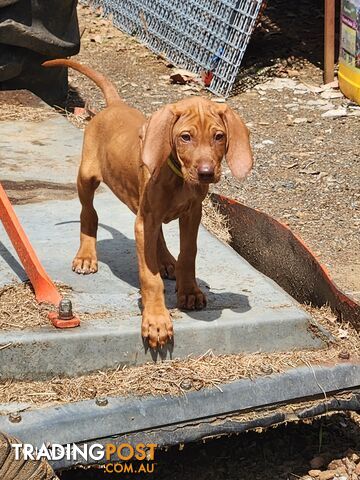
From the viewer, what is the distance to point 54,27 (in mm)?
6211

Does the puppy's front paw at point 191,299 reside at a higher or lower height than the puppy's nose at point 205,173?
lower

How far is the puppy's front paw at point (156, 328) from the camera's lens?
10.5ft

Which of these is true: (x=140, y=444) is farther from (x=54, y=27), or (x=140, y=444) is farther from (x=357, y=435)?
(x=54, y=27)

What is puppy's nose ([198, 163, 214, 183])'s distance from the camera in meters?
2.98

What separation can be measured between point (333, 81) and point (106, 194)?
394 cm

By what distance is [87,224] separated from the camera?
152 inches

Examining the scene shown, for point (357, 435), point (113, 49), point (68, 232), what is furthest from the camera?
point (113, 49)

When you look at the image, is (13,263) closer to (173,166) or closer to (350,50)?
(173,166)

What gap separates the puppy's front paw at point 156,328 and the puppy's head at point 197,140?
476 millimetres

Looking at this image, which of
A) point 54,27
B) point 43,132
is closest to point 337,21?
point 54,27

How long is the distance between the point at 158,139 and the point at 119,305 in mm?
654

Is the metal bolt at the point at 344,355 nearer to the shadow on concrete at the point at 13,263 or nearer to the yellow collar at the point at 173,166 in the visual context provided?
the yellow collar at the point at 173,166

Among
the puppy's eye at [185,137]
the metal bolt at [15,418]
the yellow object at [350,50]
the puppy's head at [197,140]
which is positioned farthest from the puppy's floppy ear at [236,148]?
the yellow object at [350,50]

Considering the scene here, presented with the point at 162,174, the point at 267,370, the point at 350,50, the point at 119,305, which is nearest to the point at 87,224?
the point at 119,305
